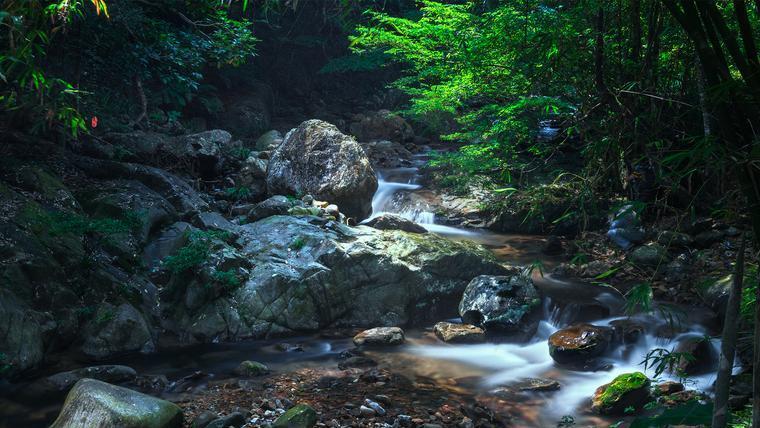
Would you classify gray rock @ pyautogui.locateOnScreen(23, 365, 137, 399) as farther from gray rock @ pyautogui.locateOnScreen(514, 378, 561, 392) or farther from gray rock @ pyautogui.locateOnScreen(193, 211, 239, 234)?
gray rock @ pyautogui.locateOnScreen(514, 378, 561, 392)

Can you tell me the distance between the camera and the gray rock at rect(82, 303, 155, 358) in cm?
629

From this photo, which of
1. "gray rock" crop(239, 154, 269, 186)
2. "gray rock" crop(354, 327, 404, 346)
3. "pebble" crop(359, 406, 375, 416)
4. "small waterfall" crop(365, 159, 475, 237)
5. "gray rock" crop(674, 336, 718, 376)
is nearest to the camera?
"pebble" crop(359, 406, 375, 416)

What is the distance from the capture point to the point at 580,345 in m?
6.51

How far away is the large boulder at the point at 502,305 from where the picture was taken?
7258 mm

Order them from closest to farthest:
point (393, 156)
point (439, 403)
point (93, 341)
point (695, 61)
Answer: point (695, 61), point (439, 403), point (93, 341), point (393, 156)

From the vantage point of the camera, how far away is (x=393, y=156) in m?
17.4

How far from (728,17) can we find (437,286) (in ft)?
16.3

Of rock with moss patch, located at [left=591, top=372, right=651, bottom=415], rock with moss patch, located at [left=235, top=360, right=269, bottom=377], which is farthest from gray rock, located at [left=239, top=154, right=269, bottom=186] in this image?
rock with moss patch, located at [left=591, top=372, right=651, bottom=415]

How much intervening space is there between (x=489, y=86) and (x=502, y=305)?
376 cm

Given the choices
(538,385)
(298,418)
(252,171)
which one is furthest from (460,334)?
(252,171)

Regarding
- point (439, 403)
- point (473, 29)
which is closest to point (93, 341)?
point (439, 403)

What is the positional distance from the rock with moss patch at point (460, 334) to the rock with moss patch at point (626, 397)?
1944mm

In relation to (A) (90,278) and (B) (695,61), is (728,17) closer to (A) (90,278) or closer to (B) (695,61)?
(B) (695,61)

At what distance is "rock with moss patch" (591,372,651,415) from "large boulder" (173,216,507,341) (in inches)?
111
